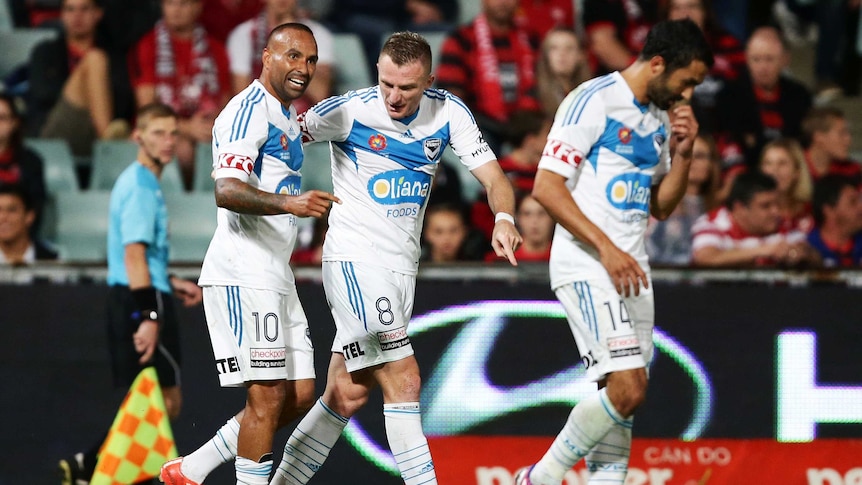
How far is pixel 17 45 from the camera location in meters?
10.3

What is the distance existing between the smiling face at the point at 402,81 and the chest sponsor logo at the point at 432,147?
0.66ft

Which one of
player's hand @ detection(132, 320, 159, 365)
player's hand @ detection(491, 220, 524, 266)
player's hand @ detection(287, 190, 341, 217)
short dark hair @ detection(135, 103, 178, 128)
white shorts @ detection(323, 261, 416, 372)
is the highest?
short dark hair @ detection(135, 103, 178, 128)

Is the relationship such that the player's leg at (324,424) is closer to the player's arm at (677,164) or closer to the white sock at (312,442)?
the white sock at (312,442)

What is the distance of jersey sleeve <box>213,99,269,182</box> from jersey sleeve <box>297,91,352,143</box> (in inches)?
13.8

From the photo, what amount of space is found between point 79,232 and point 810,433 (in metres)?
5.05

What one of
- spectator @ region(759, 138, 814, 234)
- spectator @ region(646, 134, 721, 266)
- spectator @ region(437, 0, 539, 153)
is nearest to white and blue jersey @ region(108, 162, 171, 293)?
spectator @ region(646, 134, 721, 266)

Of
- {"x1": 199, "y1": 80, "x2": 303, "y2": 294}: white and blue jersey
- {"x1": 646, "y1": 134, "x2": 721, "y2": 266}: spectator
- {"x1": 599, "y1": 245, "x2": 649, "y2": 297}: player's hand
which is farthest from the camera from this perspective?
{"x1": 646, "y1": 134, "x2": 721, "y2": 266}: spectator

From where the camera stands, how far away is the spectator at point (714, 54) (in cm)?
961

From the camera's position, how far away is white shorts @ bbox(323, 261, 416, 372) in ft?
18.1

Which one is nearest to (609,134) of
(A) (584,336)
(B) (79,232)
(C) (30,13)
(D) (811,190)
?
(A) (584,336)

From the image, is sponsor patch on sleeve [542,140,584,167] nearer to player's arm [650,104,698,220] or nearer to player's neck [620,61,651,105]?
player's neck [620,61,651,105]

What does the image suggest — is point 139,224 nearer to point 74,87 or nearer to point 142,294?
point 142,294

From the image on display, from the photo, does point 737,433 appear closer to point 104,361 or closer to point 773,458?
point 773,458

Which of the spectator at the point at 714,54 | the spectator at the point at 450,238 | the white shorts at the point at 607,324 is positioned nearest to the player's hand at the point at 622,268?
the white shorts at the point at 607,324
